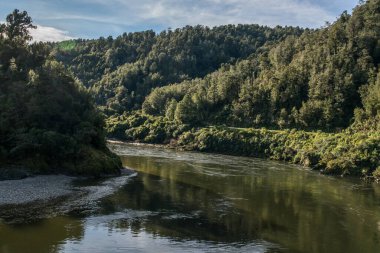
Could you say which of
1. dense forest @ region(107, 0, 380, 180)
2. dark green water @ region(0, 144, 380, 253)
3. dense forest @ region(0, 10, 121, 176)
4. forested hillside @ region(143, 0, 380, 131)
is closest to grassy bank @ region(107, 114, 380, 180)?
dense forest @ region(107, 0, 380, 180)

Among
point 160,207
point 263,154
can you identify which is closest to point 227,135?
point 263,154

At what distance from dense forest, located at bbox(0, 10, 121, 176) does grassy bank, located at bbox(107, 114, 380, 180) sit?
49.6 metres

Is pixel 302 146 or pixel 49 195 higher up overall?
pixel 302 146

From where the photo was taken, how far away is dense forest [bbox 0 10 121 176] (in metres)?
68.8

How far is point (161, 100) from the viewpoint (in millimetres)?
189875

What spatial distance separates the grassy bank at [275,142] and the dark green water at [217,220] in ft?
48.2

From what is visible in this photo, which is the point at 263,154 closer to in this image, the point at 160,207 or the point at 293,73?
the point at 293,73

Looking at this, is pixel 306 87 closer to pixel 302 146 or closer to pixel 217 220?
pixel 302 146

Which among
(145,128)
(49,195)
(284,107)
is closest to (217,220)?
(49,195)

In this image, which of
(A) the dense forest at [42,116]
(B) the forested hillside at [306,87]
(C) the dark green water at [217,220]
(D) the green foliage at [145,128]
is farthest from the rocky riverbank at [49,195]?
(D) the green foliage at [145,128]

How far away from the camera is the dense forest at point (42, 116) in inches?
2709

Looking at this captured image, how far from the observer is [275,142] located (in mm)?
122438

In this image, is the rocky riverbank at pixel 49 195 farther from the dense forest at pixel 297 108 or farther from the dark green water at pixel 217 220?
the dense forest at pixel 297 108

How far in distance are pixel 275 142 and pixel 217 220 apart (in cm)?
7893
